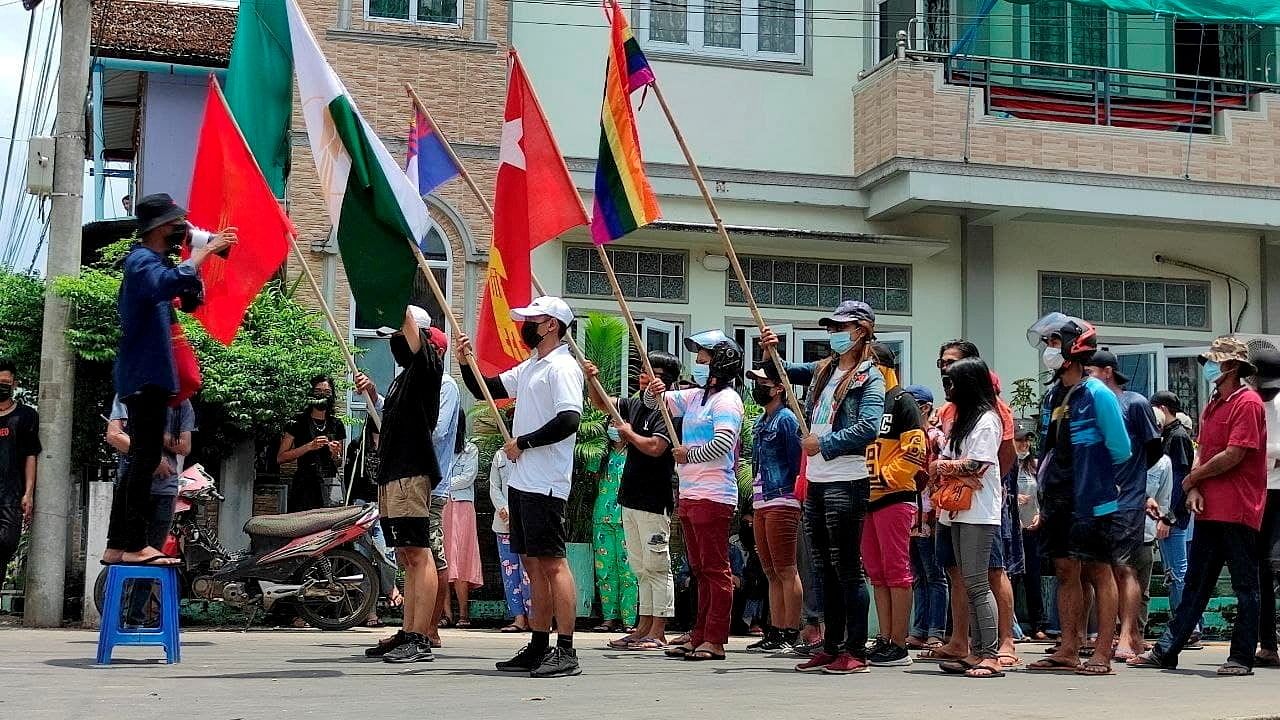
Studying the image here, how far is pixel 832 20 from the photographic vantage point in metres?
19.8

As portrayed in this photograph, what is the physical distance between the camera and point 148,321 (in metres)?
8.75

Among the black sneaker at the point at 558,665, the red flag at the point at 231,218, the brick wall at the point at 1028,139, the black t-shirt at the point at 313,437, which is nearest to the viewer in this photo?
the black sneaker at the point at 558,665

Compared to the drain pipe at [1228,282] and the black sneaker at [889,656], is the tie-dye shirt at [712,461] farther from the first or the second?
the drain pipe at [1228,282]

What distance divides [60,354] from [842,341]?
697cm

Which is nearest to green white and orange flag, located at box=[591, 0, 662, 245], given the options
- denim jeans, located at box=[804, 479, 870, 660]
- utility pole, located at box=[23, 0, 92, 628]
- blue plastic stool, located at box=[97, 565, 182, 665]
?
denim jeans, located at box=[804, 479, 870, 660]

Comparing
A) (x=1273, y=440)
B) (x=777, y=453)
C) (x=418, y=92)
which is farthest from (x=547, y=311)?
(x=418, y=92)

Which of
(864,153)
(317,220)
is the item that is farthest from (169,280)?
(864,153)

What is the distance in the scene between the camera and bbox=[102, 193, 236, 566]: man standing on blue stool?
866 cm

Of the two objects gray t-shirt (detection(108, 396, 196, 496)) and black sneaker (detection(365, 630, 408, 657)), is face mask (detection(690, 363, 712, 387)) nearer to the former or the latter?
black sneaker (detection(365, 630, 408, 657))

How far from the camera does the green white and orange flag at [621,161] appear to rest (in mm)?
11039

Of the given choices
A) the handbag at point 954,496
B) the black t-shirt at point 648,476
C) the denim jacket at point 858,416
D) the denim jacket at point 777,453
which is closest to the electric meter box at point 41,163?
the black t-shirt at point 648,476

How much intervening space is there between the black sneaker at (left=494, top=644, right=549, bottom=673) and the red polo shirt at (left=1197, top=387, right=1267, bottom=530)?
13.5ft

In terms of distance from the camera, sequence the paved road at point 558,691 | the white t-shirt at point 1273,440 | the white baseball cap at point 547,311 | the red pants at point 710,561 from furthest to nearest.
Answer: the white t-shirt at point 1273,440 → the red pants at point 710,561 → the white baseball cap at point 547,311 → the paved road at point 558,691

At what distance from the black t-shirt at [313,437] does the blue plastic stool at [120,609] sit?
5.17 meters
